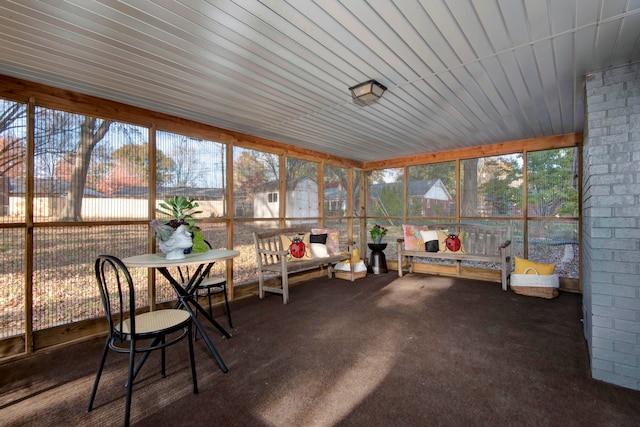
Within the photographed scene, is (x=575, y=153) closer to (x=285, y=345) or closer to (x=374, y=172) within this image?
(x=374, y=172)

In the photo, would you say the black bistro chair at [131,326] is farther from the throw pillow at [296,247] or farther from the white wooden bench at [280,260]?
the throw pillow at [296,247]

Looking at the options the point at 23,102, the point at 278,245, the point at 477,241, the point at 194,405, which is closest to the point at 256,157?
the point at 278,245

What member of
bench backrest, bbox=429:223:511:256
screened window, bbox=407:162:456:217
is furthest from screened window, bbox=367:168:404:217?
bench backrest, bbox=429:223:511:256

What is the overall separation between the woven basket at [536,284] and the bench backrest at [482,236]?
541mm

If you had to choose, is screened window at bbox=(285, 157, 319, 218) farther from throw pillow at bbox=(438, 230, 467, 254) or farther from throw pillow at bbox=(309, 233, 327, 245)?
throw pillow at bbox=(438, 230, 467, 254)

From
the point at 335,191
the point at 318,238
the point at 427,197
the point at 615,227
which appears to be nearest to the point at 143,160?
the point at 318,238

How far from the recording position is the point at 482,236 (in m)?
4.91

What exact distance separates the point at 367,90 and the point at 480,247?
3.68 metres

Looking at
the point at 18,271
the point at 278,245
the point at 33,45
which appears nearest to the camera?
the point at 33,45

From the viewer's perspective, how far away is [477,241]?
16.2ft

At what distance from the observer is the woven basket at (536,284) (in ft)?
12.8

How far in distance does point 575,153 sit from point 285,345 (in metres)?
4.91

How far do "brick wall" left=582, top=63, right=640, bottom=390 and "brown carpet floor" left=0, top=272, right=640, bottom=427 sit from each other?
0.23 m

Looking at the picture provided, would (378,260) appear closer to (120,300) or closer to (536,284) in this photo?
(536,284)
